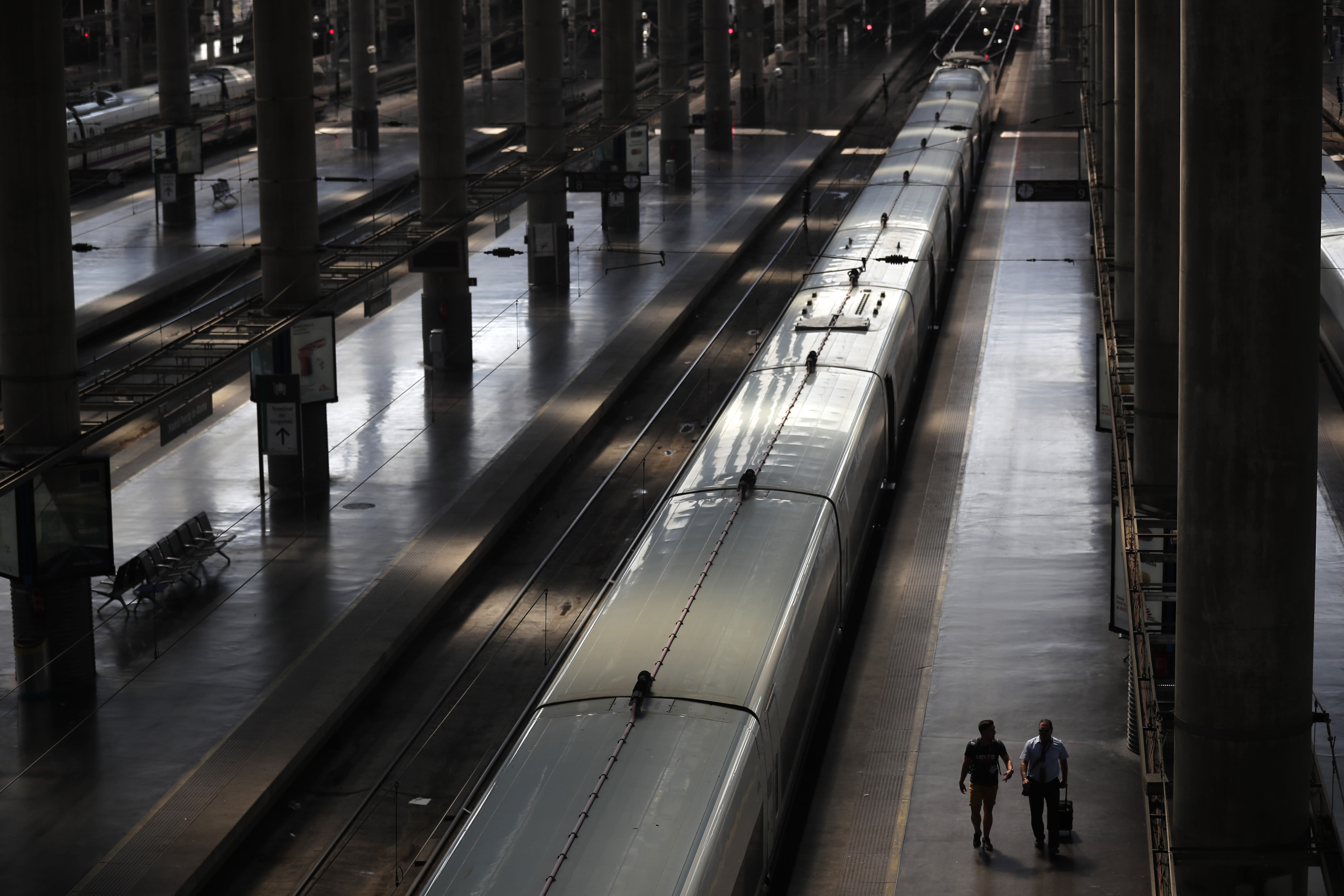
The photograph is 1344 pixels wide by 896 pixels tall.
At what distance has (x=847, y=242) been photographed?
32812 mm

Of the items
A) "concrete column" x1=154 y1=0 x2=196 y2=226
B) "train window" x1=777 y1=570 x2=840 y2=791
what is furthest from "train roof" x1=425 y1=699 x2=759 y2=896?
"concrete column" x1=154 y1=0 x2=196 y2=226

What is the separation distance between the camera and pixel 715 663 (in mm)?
13906

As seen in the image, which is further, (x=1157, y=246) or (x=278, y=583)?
(x=278, y=583)

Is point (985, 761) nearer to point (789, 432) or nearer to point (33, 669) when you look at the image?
point (789, 432)

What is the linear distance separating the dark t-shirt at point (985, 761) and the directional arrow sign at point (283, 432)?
43.2 feet

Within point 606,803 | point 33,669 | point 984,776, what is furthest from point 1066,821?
point 33,669

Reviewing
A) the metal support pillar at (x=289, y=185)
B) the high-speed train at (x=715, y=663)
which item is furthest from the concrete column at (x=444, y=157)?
the high-speed train at (x=715, y=663)

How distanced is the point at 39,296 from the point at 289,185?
804 centimetres

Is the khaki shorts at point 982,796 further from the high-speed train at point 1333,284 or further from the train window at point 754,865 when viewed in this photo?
the high-speed train at point 1333,284

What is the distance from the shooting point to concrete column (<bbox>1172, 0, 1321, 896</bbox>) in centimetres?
963

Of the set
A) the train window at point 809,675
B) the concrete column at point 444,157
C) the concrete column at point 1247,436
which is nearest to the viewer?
the concrete column at point 1247,436

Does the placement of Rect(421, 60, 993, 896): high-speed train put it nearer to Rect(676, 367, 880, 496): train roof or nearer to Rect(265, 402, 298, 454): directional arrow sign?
Rect(676, 367, 880, 496): train roof

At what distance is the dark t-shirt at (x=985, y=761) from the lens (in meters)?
14.9

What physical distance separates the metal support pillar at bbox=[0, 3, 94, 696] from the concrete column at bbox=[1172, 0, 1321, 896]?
42.1 ft
